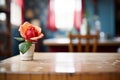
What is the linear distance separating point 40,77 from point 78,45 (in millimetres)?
1797

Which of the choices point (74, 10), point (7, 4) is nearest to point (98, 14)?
point (74, 10)

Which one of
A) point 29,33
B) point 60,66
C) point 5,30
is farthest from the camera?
point 5,30

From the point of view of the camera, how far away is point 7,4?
3900 mm

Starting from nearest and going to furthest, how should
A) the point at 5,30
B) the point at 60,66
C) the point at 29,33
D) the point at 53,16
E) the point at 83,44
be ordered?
the point at 60,66 → the point at 29,33 → the point at 83,44 → the point at 5,30 → the point at 53,16

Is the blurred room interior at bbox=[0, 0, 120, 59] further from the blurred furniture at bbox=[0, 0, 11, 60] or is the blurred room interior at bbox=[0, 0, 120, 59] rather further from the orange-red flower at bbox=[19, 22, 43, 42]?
the orange-red flower at bbox=[19, 22, 43, 42]

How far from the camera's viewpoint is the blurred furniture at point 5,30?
12.3 ft

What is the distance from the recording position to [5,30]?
154 inches

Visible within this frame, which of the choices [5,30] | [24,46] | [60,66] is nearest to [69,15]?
[5,30]

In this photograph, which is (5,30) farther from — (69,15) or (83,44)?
Answer: (69,15)

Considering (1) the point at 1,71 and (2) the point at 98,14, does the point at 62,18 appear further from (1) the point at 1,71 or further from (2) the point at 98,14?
(1) the point at 1,71

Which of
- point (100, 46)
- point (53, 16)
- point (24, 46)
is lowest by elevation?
point (100, 46)

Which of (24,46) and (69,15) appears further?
(69,15)

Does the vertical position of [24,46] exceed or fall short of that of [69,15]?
it falls short

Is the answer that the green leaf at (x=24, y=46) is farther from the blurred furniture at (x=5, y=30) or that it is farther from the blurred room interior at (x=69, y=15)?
the blurred room interior at (x=69, y=15)
